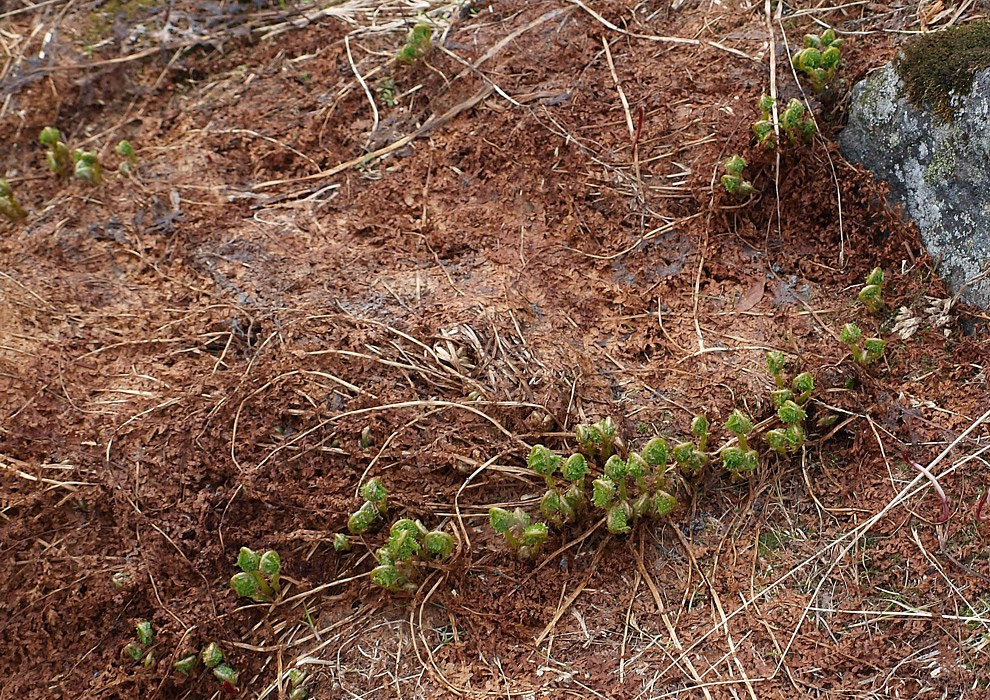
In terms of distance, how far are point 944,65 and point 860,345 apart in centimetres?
93

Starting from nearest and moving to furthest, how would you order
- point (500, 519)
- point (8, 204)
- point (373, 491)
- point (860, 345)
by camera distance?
point (500, 519)
point (373, 491)
point (860, 345)
point (8, 204)

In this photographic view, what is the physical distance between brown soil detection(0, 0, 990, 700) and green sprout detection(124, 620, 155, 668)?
1.2 inches

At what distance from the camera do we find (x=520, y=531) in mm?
2500

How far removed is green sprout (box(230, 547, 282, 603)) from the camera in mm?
2395

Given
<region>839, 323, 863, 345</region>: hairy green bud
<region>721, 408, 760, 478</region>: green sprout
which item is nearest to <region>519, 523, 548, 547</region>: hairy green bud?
<region>721, 408, 760, 478</region>: green sprout

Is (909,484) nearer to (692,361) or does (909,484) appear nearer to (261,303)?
(692,361)

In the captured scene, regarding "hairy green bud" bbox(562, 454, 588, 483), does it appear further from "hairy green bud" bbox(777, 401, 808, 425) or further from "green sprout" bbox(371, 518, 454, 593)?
"hairy green bud" bbox(777, 401, 808, 425)

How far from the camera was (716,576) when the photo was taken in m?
2.42

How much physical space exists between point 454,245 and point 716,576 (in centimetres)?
145

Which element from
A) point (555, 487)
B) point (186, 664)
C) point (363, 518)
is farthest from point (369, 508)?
point (186, 664)

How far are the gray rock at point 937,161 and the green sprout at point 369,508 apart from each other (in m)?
1.88

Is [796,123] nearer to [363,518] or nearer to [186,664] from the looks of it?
[363,518]

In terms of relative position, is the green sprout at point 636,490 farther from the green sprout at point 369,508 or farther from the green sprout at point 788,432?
the green sprout at point 369,508

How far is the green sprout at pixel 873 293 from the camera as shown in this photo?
2.69 meters
